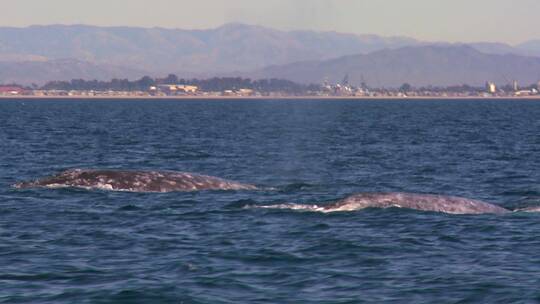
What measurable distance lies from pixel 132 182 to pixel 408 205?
10.6m

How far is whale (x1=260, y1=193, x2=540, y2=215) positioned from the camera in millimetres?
35469

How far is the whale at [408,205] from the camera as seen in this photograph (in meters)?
35.5

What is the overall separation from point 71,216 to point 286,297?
12744 mm

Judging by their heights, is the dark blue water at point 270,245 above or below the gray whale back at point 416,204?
below

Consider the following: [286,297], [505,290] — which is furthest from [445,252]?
[286,297]

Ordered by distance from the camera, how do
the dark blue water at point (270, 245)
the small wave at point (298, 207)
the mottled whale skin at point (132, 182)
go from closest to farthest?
1. the dark blue water at point (270, 245)
2. the small wave at point (298, 207)
3. the mottled whale skin at point (132, 182)

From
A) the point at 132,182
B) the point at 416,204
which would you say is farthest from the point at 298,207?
the point at 132,182

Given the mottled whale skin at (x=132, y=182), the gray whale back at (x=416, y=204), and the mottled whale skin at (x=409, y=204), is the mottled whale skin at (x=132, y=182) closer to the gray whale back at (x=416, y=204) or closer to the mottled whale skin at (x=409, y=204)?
the mottled whale skin at (x=409, y=204)

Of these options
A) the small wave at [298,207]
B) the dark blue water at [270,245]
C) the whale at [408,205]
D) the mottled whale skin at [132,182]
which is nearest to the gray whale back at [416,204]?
the whale at [408,205]

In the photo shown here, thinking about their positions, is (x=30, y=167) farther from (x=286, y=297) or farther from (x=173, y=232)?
(x=286, y=297)

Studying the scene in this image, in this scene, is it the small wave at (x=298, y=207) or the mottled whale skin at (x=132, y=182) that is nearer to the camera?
the small wave at (x=298, y=207)

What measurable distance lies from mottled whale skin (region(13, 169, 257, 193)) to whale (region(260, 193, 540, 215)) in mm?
5639

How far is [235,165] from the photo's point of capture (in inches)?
2267

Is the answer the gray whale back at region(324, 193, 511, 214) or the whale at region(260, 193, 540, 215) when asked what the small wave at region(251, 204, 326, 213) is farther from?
the gray whale back at region(324, 193, 511, 214)
